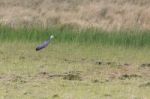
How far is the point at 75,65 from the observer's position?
10.7 meters

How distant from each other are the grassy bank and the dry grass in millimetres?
2843

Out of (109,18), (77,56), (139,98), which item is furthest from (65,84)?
(109,18)

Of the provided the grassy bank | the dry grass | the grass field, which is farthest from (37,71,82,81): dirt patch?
the dry grass

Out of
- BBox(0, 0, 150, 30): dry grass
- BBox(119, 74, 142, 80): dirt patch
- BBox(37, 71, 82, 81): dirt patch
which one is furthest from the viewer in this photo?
BBox(0, 0, 150, 30): dry grass

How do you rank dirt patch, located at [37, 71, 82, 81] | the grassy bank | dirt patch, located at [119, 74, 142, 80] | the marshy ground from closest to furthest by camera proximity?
the marshy ground, dirt patch, located at [37, 71, 82, 81], dirt patch, located at [119, 74, 142, 80], the grassy bank

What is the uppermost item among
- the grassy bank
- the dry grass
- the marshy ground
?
the marshy ground

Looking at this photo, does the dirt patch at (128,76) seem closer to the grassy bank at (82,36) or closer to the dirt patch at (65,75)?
the dirt patch at (65,75)

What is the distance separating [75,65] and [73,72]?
94 centimetres

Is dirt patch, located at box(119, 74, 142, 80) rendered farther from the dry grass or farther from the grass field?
the dry grass

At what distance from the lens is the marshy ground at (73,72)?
7902mm

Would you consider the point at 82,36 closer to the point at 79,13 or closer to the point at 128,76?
the point at 128,76

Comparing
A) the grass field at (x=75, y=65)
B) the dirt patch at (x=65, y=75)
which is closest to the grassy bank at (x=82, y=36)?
the grass field at (x=75, y=65)

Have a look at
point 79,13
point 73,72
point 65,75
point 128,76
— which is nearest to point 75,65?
point 73,72

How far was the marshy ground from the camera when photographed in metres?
7.90
